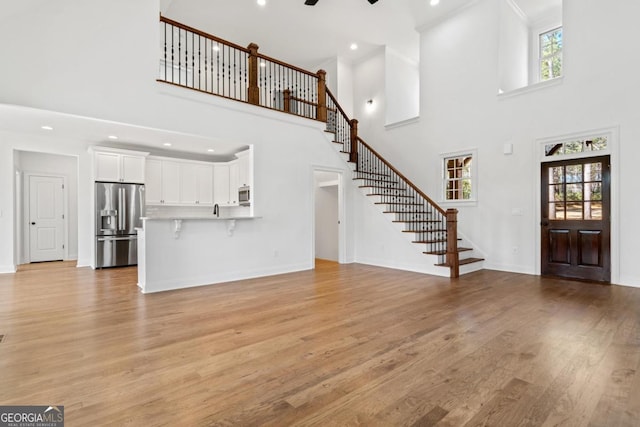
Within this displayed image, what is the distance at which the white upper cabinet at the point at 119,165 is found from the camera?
245 inches

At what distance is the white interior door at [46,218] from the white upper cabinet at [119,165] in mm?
2379

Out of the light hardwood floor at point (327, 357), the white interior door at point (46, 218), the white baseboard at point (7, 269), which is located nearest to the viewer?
the light hardwood floor at point (327, 357)

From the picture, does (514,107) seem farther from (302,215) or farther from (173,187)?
(173,187)

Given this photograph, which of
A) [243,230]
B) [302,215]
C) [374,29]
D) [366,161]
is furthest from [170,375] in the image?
[374,29]

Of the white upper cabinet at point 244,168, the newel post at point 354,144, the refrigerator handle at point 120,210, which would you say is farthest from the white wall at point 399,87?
the refrigerator handle at point 120,210

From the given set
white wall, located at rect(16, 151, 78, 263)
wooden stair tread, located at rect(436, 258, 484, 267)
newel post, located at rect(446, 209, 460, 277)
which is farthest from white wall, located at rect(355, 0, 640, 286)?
white wall, located at rect(16, 151, 78, 263)

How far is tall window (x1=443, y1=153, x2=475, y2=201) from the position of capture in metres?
6.43

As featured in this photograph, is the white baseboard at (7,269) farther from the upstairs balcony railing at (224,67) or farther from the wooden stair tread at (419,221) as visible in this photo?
the wooden stair tread at (419,221)

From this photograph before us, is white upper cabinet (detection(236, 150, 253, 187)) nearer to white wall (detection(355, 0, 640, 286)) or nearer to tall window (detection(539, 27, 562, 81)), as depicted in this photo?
white wall (detection(355, 0, 640, 286))

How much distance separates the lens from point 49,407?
1.73m

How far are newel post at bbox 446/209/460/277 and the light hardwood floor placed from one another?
0.97 m

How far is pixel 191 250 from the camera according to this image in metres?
4.77

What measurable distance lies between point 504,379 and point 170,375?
2.29 metres

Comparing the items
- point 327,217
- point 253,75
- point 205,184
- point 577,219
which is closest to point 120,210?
point 205,184
